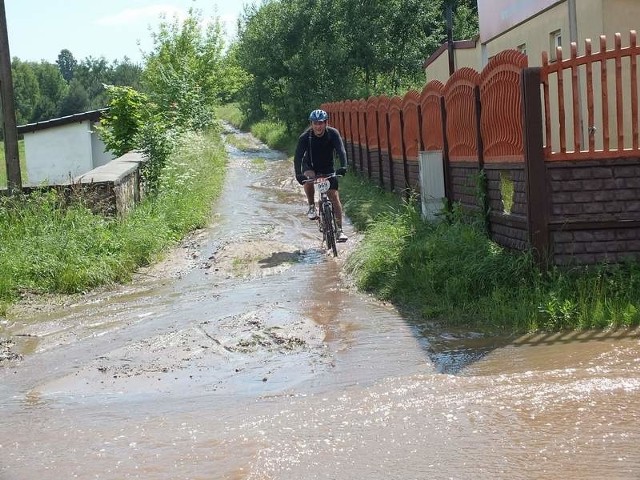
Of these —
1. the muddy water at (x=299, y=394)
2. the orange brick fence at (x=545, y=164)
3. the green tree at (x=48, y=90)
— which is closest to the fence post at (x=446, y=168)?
the orange brick fence at (x=545, y=164)

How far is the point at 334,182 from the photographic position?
11938 millimetres

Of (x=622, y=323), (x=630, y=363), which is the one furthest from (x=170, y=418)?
(x=622, y=323)

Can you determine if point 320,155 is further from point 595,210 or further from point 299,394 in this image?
point 299,394

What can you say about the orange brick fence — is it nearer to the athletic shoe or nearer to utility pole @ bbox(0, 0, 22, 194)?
the athletic shoe

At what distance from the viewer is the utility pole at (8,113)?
43.7 ft

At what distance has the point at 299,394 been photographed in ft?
19.2

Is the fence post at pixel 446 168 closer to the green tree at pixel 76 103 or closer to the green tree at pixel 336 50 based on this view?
the green tree at pixel 336 50

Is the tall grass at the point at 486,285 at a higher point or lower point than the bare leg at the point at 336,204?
lower

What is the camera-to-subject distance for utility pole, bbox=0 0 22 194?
13.3 metres

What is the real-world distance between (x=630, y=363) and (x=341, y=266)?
16.7 feet

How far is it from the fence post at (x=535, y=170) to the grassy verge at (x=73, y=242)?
5.05 meters

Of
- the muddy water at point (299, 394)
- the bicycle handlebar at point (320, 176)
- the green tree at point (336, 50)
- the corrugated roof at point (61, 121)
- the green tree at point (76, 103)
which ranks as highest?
the green tree at point (76, 103)

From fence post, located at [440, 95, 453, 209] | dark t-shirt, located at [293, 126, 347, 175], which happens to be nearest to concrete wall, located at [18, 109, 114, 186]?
dark t-shirt, located at [293, 126, 347, 175]

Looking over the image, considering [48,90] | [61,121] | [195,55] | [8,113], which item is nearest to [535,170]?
[8,113]
